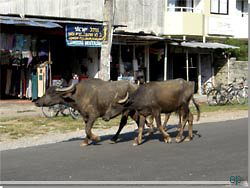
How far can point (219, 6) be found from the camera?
3259 centimetres

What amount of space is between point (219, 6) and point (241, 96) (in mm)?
10076

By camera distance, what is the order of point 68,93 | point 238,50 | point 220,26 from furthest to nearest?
point 220,26 < point 238,50 < point 68,93

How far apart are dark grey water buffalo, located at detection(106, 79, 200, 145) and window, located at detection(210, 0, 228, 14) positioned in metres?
21.2

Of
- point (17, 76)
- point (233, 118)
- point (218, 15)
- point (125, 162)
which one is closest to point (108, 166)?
point (125, 162)

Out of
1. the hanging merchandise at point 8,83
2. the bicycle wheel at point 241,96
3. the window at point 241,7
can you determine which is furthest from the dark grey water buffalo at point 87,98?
the window at point 241,7

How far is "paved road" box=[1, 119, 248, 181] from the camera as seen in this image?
8.23 m

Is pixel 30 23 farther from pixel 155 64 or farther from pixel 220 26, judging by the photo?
pixel 220 26

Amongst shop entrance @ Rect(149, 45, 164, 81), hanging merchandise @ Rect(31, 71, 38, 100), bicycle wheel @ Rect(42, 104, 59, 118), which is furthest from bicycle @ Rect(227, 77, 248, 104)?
bicycle wheel @ Rect(42, 104, 59, 118)

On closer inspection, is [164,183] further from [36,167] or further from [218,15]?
[218,15]

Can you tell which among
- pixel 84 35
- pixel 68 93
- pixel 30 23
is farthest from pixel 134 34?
pixel 68 93

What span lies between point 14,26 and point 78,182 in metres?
14.8

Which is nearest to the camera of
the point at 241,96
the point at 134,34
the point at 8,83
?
the point at 8,83

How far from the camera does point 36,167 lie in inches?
361

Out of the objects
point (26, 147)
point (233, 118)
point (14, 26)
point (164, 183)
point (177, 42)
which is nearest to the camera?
point (164, 183)
